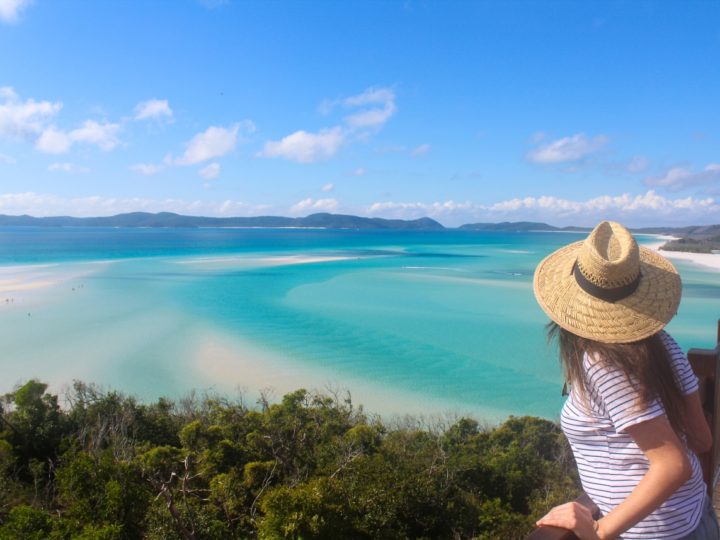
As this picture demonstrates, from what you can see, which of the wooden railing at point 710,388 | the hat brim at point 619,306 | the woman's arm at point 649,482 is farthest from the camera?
the wooden railing at point 710,388

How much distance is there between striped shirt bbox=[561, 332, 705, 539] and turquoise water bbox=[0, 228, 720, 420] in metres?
11.2

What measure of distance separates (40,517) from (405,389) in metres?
10.0

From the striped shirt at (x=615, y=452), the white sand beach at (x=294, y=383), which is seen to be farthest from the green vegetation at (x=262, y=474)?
the striped shirt at (x=615, y=452)

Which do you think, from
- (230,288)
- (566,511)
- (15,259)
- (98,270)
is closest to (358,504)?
(566,511)

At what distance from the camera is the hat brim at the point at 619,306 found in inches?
51.5

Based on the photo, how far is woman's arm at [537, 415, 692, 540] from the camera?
1.18 meters

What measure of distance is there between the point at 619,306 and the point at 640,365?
147 mm

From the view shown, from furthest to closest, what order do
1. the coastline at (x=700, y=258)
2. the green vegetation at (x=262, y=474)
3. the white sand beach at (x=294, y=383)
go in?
the coastline at (x=700, y=258) < the white sand beach at (x=294, y=383) < the green vegetation at (x=262, y=474)

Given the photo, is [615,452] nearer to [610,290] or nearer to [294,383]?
[610,290]

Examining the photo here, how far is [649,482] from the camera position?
1190 millimetres

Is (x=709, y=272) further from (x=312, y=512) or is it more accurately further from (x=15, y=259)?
(x=15, y=259)

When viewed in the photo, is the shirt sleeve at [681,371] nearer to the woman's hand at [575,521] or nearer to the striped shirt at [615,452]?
the striped shirt at [615,452]

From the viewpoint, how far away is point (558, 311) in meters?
1.41

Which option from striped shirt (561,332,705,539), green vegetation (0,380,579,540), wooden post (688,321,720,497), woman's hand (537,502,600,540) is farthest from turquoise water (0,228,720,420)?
woman's hand (537,502,600,540)
